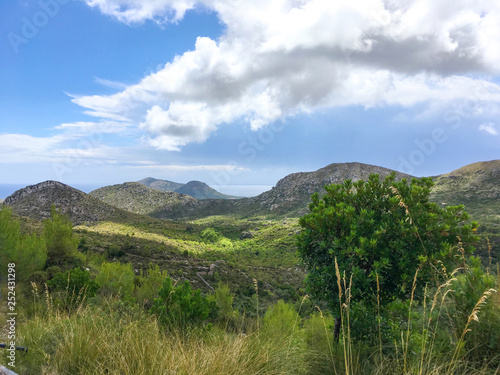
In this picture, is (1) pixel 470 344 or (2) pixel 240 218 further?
(2) pixel 240 218

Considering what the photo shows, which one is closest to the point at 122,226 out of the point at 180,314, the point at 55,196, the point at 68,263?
the point at 55,196

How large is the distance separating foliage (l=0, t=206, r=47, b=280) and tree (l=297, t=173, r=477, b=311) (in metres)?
11.5

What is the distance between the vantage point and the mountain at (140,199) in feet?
413

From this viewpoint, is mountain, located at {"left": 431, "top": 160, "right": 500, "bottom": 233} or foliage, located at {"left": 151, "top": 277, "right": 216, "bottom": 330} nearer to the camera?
foliage, located at {"left": 151, "top": 277, "right": 216, "bottom": 330}

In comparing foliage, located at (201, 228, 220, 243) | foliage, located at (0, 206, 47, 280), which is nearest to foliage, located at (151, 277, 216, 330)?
foliage, located at (0, 206, 47, 280)

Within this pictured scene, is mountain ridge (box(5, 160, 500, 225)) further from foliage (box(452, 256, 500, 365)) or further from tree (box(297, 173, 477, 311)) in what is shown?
foliage (box(452, 256, 500, 365))

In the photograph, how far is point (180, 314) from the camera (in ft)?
16.5

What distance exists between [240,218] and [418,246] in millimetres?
115573

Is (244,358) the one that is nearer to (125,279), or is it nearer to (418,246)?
(418,246)

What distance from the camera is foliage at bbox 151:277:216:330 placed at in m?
4.96

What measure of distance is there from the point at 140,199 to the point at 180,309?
139 meters

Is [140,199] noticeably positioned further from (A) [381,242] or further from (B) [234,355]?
(B) [234,355]

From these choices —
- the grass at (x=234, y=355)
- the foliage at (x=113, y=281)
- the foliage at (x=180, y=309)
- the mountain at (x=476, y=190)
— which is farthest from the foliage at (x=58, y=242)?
the mountain at (x=476, y=190)

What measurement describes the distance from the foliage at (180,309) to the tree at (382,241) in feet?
7.86
